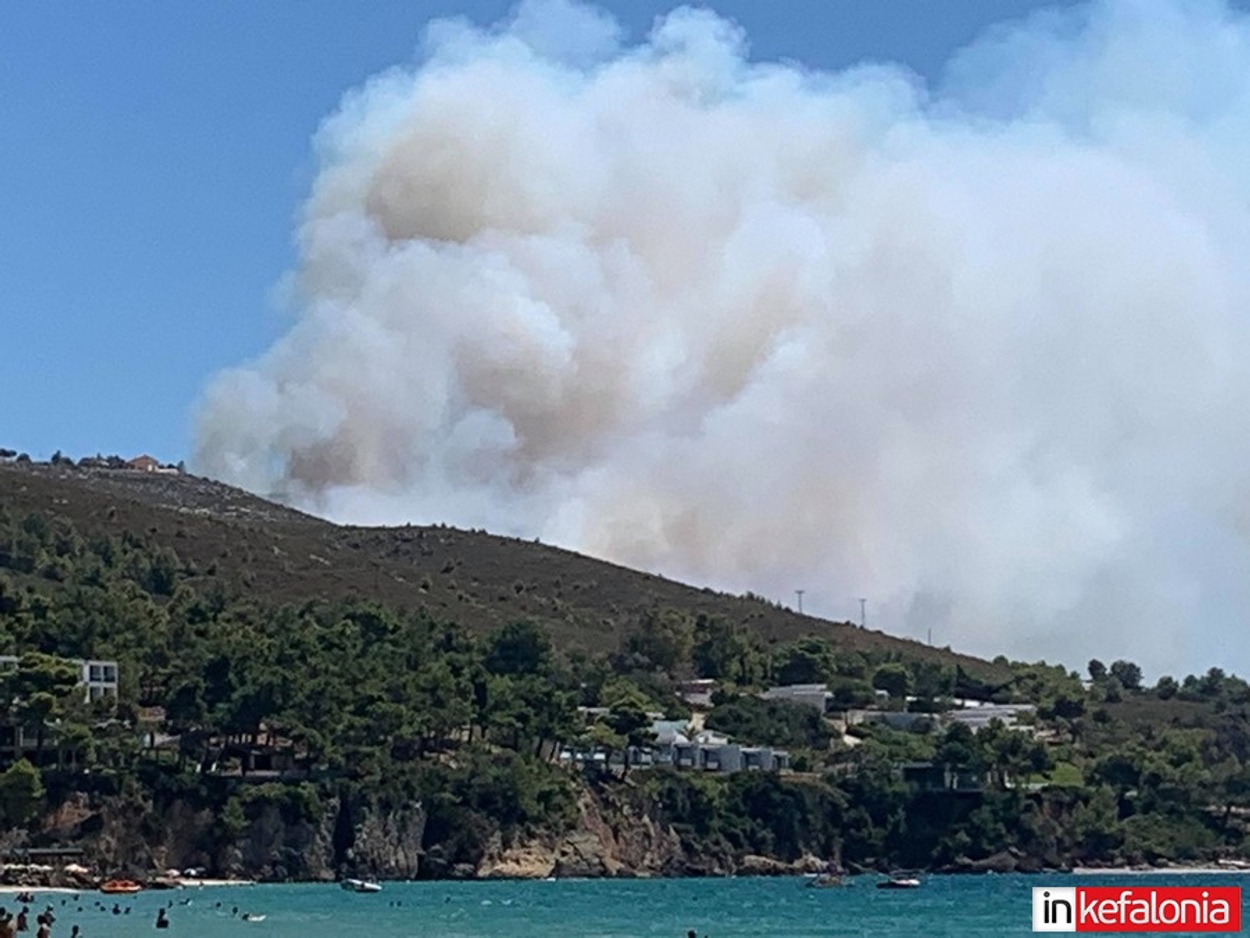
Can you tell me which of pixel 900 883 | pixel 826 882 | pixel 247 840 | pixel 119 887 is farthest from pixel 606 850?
pixel 119 887

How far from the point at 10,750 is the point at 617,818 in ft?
164

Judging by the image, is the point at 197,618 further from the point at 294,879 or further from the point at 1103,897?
the point at 1103,897

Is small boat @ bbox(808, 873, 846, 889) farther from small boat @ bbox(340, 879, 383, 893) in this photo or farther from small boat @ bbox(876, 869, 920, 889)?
small boat @ bbox(340, 879, 383, 893)

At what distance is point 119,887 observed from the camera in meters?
154

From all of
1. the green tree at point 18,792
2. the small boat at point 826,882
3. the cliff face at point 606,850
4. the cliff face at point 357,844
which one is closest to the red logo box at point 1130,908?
the small boat at point 826,882

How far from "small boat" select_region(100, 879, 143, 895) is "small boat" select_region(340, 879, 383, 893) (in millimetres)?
15540

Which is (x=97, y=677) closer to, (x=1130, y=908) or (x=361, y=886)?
(x=361, y=886)

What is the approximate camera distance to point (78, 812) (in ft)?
557

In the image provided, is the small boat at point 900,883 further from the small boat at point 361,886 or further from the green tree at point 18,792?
the green tree at point 18,792

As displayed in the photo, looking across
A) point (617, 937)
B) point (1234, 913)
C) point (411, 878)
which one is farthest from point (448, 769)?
point (1234, 913)

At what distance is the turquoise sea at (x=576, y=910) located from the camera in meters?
125

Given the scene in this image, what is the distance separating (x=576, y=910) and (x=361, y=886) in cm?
2413

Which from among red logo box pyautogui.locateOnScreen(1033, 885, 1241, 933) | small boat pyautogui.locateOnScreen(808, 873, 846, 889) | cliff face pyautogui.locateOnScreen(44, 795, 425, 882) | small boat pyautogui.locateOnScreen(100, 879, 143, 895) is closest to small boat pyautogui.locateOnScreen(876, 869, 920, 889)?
small boat pyautogui.locateOnScreen(808, 873, 846, 889)

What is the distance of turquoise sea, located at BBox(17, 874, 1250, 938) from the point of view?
125062 millimetres
